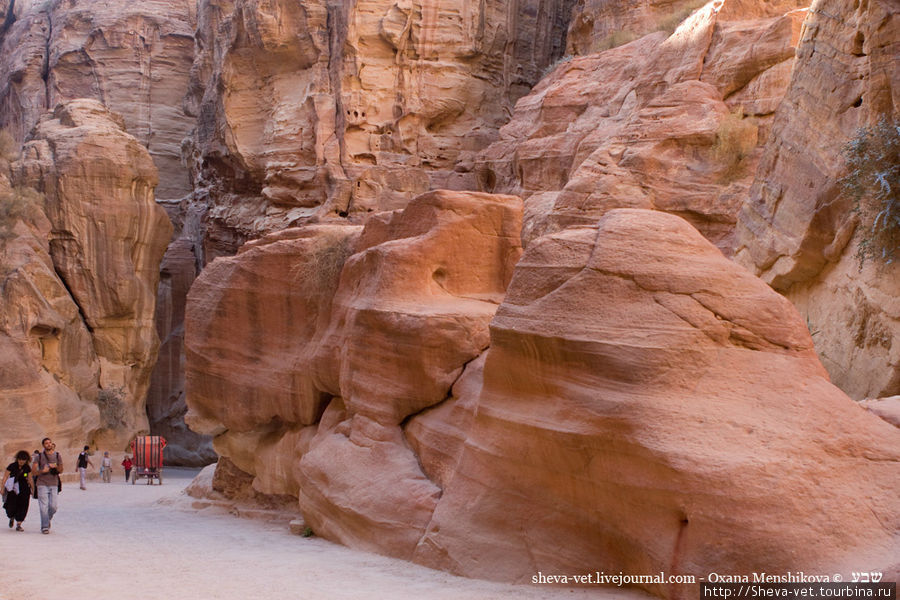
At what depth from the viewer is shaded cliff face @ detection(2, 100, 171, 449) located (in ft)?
90.5

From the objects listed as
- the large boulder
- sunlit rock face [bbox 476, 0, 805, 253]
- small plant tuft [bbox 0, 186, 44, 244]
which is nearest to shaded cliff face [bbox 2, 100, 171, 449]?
small plant tuft [bbox 0, 186, 44, 244]

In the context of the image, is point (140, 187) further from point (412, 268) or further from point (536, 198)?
point (412, 268)

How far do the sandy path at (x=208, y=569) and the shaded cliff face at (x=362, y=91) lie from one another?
1772cm

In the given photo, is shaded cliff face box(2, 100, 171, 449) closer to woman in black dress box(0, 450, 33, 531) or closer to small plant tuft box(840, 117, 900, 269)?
woman in black dress box(0, 450, 33, 531)

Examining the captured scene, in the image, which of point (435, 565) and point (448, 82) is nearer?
point (435, 565)

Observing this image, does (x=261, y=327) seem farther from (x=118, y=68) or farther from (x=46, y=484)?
(x=118, y=68)

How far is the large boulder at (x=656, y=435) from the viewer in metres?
5.71

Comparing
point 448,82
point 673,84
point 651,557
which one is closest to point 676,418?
point 651,557

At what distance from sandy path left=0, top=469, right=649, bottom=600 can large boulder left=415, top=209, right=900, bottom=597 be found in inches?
17.0

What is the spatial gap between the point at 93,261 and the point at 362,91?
1119cm

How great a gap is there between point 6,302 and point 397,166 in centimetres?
1252

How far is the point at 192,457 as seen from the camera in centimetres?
3572

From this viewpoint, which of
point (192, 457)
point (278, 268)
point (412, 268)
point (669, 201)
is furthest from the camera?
point (192, 457)

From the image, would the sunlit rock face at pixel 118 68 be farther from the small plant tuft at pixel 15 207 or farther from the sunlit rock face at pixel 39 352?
the sunlit rock face at pixel 39 352
